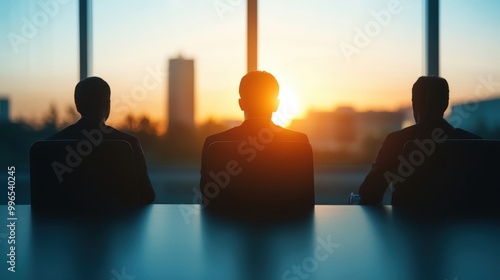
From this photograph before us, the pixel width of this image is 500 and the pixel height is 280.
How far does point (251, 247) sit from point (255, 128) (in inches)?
44.1

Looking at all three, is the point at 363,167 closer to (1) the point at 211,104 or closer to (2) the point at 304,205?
(1) the point at 211,104

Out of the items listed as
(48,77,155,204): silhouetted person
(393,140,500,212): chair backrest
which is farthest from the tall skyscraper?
(393,140,500,212): chair backrest

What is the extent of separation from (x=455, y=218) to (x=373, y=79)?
2.34 meters

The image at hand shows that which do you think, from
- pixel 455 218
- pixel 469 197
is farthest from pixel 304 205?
pixel 469 197

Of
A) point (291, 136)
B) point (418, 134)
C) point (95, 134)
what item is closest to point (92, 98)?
point (95, 134)

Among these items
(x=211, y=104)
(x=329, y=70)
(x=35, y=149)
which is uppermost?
(x=329, y=70)

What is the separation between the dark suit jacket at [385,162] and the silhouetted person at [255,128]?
0.94 ft

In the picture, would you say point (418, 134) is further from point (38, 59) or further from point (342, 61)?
point (38, 59)

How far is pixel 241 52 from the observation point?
3.13 metres

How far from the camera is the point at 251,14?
10.2 feet

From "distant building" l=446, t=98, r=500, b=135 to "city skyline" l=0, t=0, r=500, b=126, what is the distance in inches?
2.7

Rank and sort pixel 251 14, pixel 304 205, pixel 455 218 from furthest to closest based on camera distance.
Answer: pixel 251 14 → pixel 304 205 → pixel 455 218

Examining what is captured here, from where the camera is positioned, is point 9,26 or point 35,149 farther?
point 9,26

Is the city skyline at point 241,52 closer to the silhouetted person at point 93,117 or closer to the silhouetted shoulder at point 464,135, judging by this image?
the silhouetted person at point 93,117
